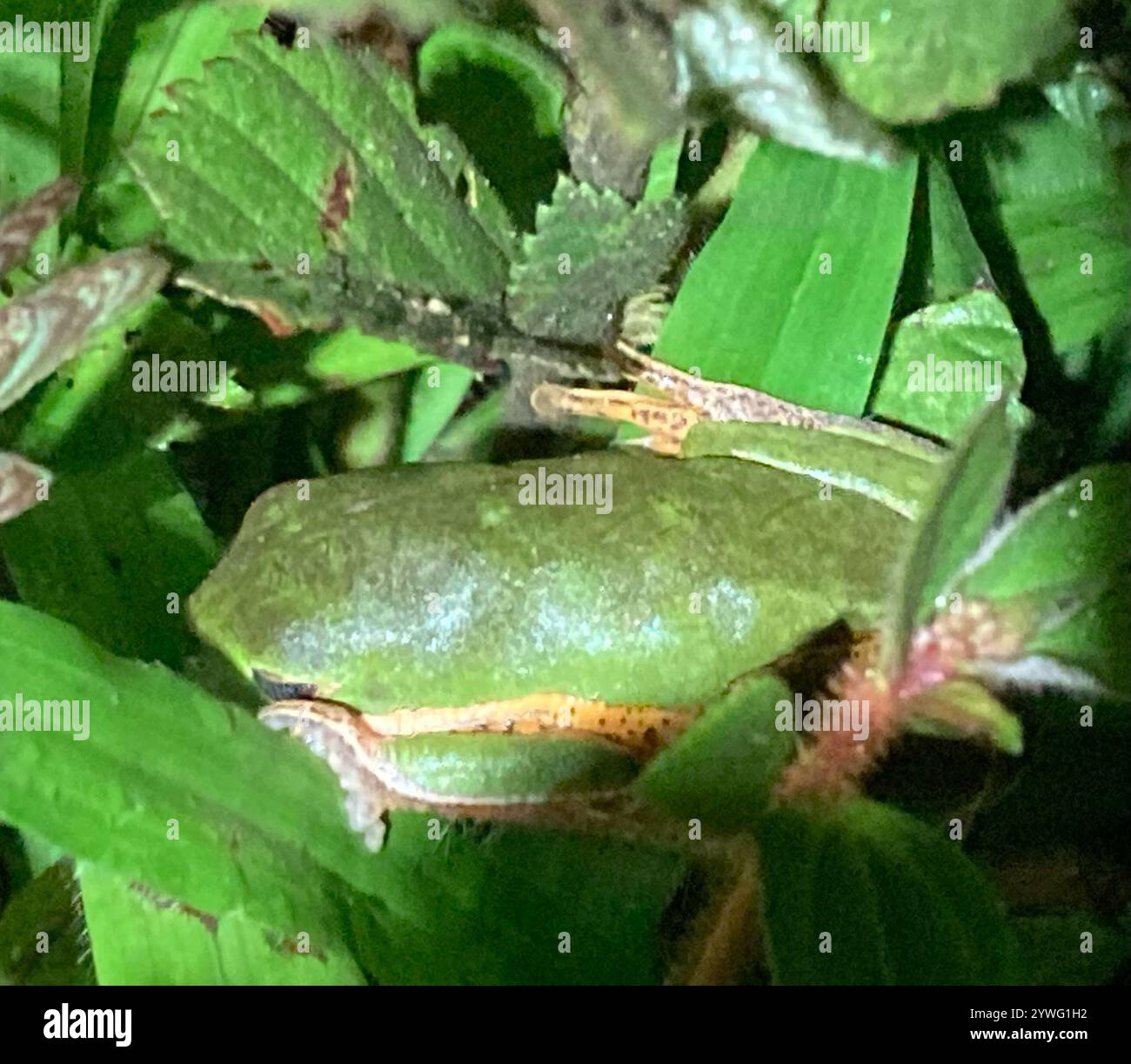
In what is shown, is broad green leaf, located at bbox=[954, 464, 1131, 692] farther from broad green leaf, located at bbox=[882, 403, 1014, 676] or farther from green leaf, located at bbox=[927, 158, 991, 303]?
green leaf, located at bbox=[927, 158, 991, 303]

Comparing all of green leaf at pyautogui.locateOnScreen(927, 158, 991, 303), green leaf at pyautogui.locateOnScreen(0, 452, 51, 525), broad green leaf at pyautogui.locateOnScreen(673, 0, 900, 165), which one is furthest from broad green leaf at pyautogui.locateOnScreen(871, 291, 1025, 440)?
green leaf at pyautogui.locateOnScreen(0, 452, 51, 525)

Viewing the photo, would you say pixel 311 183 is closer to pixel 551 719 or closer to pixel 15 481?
pixel 15 481

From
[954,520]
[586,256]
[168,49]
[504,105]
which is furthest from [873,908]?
[168,49]

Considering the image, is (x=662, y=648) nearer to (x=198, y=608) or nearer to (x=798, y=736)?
(x=798, y=736)

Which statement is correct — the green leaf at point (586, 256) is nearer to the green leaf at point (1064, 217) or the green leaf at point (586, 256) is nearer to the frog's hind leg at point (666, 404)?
the frog's hind leg at point (666, 404)
